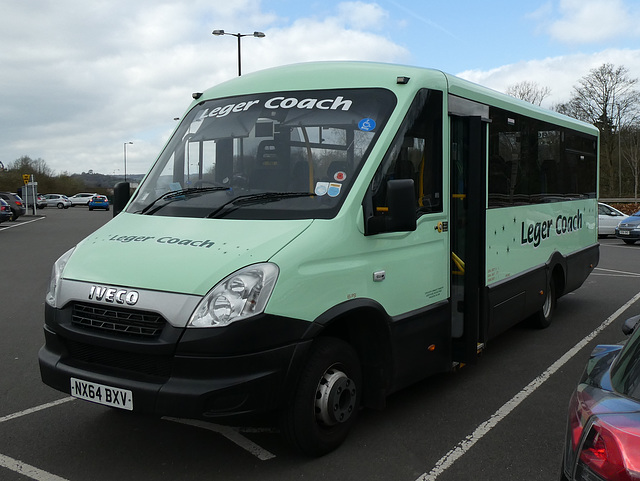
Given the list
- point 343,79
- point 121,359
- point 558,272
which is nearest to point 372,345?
point 121,359

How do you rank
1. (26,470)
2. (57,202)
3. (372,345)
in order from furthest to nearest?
(57,202) → (372,345) → (26,470)

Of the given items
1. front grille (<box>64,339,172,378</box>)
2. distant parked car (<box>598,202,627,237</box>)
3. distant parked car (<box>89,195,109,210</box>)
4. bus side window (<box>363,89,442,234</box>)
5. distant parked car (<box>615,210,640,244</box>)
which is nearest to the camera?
front grille (<box>64,339,172,378</box>)

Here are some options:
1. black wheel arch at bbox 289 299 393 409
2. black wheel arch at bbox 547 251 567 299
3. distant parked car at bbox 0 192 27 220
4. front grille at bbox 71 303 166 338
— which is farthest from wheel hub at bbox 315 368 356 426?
distant parked car at bbox 0 192 27 220

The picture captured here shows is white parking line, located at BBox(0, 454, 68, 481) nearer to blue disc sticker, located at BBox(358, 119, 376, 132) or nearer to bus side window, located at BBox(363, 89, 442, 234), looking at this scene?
bus side window, located at BBox(363, 89, 442, 234)

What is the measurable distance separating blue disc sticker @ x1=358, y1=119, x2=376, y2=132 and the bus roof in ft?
1.05

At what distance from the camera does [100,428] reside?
15.1 ft

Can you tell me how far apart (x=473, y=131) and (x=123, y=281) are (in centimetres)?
317

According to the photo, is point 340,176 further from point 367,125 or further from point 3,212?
point 3,212

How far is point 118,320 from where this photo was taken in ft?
12.1

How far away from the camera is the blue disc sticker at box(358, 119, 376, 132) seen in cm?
441

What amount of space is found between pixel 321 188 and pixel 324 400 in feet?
4.50

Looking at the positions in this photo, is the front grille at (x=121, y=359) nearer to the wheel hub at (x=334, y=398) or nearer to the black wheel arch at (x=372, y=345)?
the wheel hub at (x=334, y=398)

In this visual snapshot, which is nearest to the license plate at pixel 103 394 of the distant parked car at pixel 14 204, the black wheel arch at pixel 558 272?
the black wheel arch at pixel 558 272

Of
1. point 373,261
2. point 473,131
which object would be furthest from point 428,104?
point 373,261
